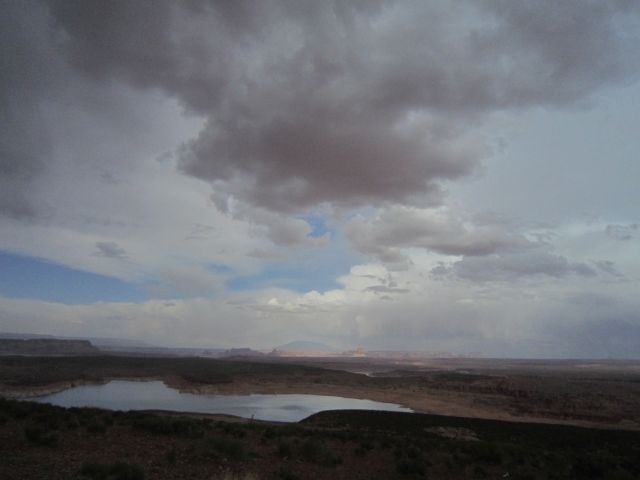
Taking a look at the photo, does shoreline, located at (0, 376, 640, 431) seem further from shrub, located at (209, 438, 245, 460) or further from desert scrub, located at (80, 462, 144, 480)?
desert scrub, located at (80, 462, 144, 480)

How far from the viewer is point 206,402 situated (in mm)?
48562

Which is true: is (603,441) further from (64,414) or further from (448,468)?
(64,414)

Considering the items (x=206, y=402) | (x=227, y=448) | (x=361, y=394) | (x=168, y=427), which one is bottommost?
(x=361, y=394)

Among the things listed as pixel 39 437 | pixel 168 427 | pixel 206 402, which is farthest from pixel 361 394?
pixel 39 437

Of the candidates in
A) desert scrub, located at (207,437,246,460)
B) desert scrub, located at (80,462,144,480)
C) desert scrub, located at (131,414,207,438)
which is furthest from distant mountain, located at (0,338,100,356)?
desert scrub, located at (80,462,144,480)

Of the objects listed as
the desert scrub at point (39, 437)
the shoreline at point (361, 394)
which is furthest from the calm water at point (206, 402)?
the desert scrub at point (39, 437)

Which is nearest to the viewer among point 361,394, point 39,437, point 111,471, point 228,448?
point 111,471

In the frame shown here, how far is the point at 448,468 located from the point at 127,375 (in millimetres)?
77589

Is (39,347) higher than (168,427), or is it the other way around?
(168,427)

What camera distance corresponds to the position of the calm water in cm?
4098

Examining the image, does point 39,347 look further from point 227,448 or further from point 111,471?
point 111,471

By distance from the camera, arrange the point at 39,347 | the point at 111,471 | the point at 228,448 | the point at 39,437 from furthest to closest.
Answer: the point at 39,347, the point at 228,448, the point at 39,437, the point at 111,471

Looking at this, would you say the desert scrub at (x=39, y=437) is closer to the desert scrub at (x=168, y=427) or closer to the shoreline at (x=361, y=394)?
the desert scrub at (x=168, y=427)

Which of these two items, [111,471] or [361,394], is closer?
[111,471]
